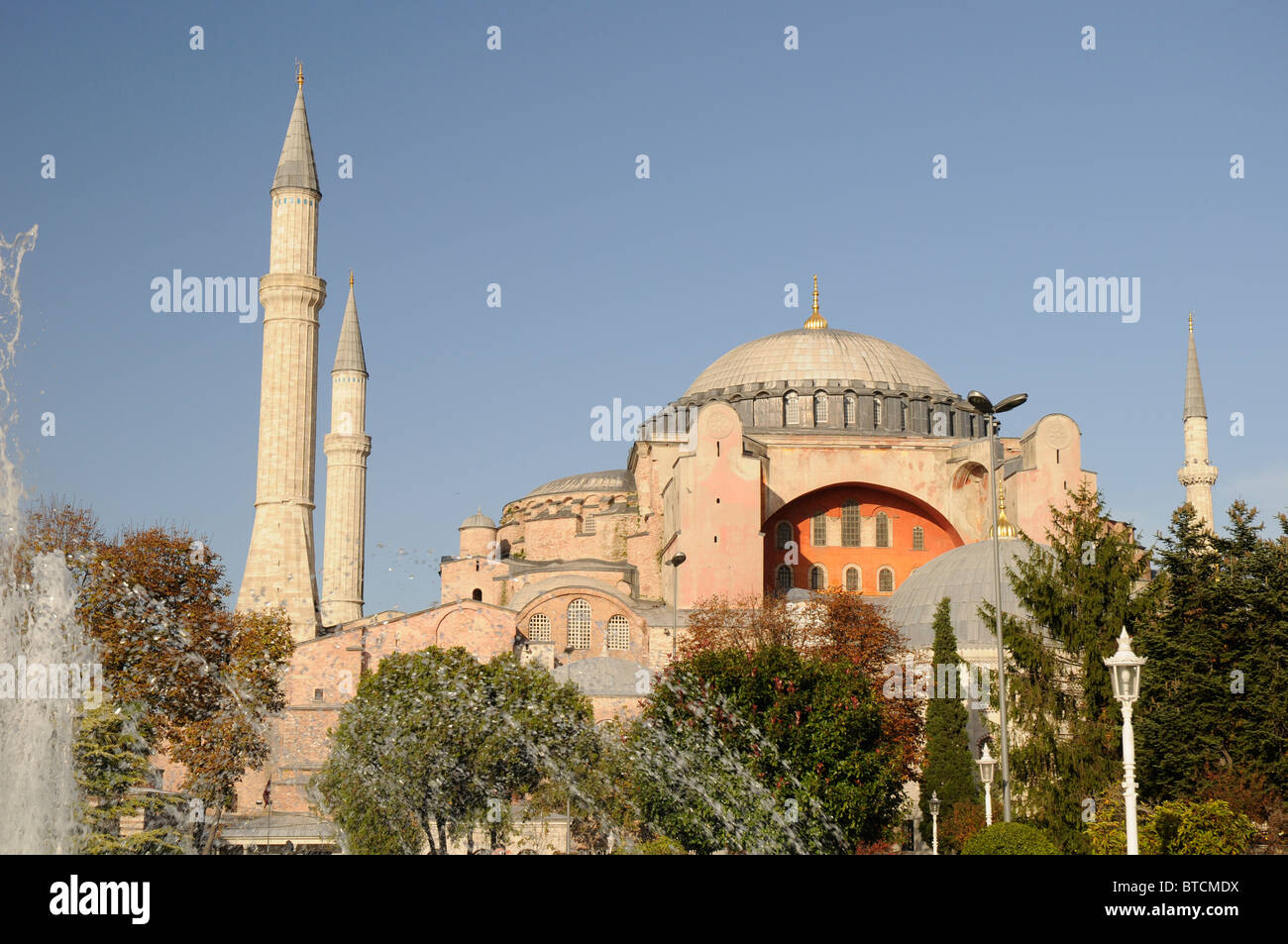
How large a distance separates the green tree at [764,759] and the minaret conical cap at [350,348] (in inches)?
1018

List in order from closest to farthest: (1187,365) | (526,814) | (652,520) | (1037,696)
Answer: (1037,696), (526,814), (652,520), (1187,365)

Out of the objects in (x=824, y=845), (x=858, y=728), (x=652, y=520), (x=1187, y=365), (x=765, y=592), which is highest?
(x=1187, y=365)

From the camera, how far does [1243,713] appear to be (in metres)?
22.8

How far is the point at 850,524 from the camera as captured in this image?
144ft

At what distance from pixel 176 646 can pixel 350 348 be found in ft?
76.4

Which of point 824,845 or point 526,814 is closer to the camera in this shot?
point 824,845

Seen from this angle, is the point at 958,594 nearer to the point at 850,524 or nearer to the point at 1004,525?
the point at 1004,525

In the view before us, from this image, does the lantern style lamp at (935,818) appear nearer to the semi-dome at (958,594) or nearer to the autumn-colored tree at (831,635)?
the autumn-colored tree at (831,635)

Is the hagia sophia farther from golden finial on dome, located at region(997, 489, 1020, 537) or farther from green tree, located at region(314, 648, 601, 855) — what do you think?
green tree, located at region(314, 648, 601, 855)

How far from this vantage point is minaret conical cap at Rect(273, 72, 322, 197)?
37.3 meters
